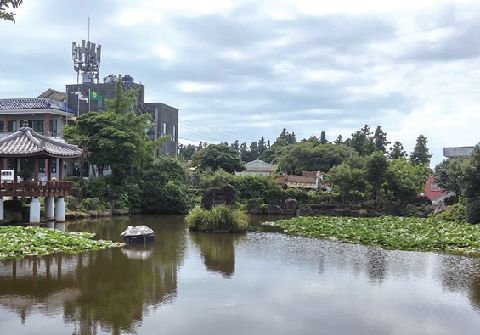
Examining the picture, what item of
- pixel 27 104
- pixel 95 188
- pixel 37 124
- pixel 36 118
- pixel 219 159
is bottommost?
pixel 95 188

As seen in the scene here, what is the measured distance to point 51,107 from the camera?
39188 mm

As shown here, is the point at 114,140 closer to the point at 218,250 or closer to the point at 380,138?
the point at 218,250

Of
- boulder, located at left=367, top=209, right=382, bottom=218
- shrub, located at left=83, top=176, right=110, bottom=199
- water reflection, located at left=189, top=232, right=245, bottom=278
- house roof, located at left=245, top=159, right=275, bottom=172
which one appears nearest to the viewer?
water reflection, located at left=189, top=232, right=245, bottom=278

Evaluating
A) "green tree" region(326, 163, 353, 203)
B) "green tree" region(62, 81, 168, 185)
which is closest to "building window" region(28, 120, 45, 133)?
"green tree" region(62, 81, 168, 185)

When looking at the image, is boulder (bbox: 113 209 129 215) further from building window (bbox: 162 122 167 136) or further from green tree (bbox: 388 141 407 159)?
green tree (bbox: 388 141 407 159)

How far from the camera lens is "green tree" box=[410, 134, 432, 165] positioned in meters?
62.7

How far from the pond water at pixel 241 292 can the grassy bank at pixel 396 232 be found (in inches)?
64.4

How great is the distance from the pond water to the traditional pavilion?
8674mm

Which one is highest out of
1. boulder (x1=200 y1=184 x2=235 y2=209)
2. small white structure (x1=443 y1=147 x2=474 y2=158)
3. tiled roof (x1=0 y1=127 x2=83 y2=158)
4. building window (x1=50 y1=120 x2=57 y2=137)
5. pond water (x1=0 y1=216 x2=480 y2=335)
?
building window (x1=50 y1=120 x2=57 y2=137)

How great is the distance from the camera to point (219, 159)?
54.5m

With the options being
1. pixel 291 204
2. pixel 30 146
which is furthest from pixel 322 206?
pixel 30 146

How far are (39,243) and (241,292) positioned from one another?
27.1 ft

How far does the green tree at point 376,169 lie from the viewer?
34.6 m

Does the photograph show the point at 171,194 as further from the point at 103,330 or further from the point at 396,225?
the point at 103,330
